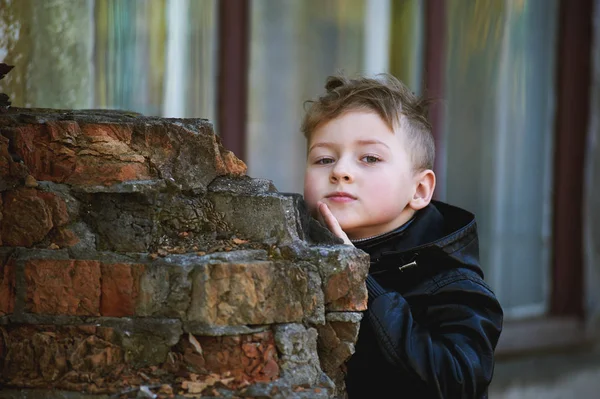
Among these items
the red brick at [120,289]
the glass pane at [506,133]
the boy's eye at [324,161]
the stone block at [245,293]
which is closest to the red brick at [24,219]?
the red brick at [120,289]

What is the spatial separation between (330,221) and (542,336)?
347cm

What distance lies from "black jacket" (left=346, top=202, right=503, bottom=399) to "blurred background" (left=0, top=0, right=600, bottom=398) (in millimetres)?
1500

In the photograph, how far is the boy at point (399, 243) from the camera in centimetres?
182

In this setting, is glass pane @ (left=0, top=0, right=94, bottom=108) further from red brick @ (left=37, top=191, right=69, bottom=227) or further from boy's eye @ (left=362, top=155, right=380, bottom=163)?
boy's eye @ (left=362, top=155, right=380, bottom=163)

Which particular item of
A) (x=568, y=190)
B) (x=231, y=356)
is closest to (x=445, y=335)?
(x=231, y=356)

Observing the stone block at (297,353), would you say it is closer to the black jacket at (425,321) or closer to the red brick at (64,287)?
the black jacket at (425,321)

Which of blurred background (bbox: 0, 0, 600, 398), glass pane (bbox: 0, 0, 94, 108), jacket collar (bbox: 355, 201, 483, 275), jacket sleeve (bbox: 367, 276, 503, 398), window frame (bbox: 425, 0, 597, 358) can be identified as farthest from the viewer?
window frame (bbox: 425, 0, 597, 358)

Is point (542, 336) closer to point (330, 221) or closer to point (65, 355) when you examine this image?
point (330, 221)

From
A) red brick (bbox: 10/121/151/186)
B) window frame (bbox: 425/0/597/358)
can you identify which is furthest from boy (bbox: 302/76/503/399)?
window frame (bbox: 425/0/597/358)

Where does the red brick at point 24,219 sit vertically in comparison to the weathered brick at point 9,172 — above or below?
below

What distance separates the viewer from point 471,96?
4.82 metres

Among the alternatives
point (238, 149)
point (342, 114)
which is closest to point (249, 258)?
point (342, 114)

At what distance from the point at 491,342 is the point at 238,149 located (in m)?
2.25

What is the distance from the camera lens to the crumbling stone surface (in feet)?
5.11
